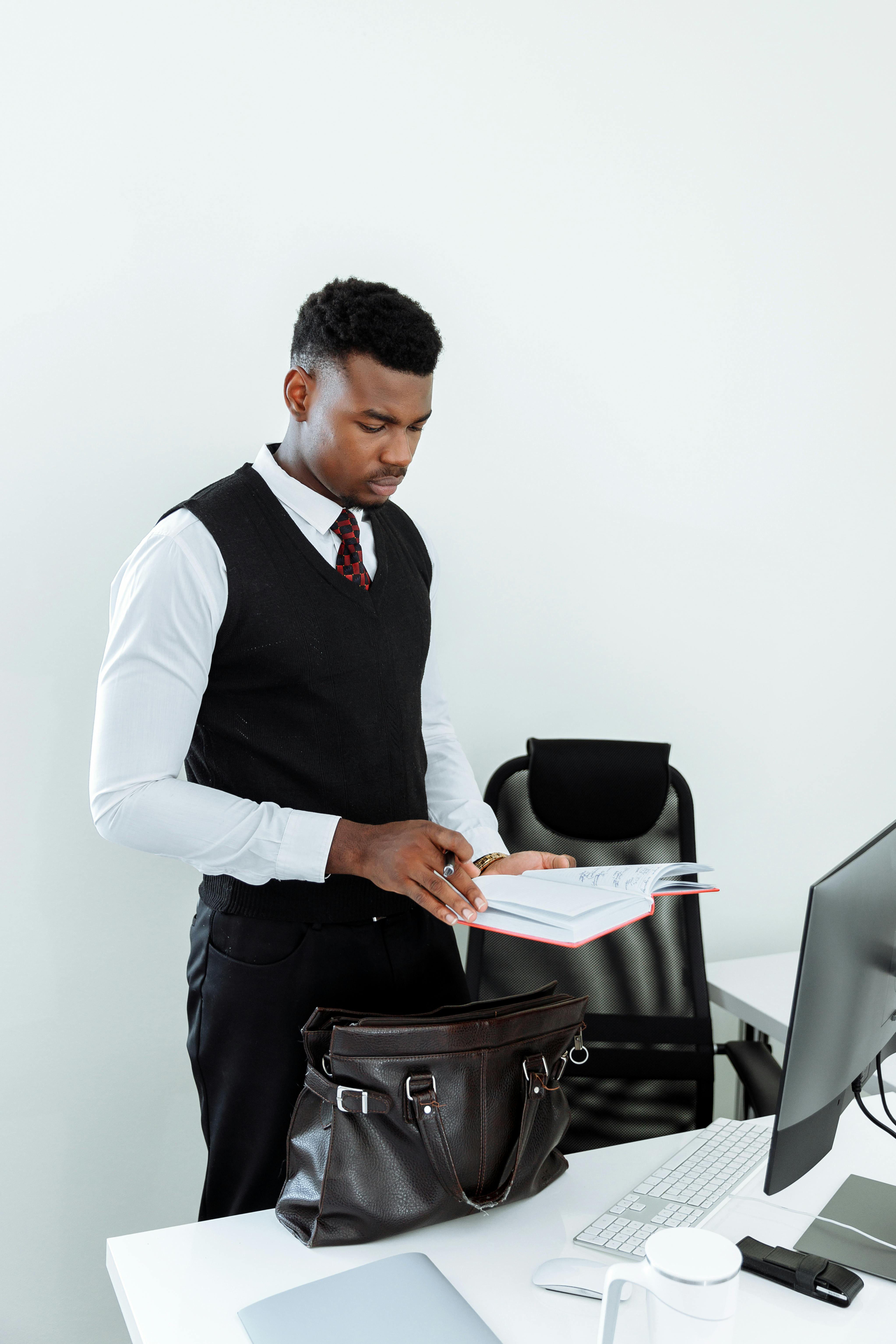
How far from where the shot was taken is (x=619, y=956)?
6.15ft

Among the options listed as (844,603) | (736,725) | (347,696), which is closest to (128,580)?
(347,696)

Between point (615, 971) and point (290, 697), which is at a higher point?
point (290, 697)

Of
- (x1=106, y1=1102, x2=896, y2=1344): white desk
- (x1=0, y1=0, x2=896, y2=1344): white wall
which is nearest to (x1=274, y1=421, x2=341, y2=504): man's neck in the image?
(x1=0, y1=0, x2=896, y2=1344): white wall

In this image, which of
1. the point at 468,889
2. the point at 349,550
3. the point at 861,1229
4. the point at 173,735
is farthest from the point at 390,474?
the point at 861,1229

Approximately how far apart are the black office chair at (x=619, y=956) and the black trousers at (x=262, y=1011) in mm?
420

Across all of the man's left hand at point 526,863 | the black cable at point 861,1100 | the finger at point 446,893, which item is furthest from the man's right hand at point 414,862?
the black cable at point 861,1100

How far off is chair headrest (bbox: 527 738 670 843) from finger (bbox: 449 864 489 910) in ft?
2.27

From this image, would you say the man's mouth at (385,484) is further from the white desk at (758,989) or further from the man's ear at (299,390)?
the white desk at (758,989)

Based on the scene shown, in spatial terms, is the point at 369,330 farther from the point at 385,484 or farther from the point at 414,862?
the point at 414,862

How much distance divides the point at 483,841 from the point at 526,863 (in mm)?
223

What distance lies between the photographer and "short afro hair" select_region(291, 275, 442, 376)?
1387 mm

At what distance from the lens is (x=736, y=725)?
2.38m

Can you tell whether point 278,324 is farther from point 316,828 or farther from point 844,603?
point 844,603

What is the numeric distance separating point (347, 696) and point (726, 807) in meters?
1.26
